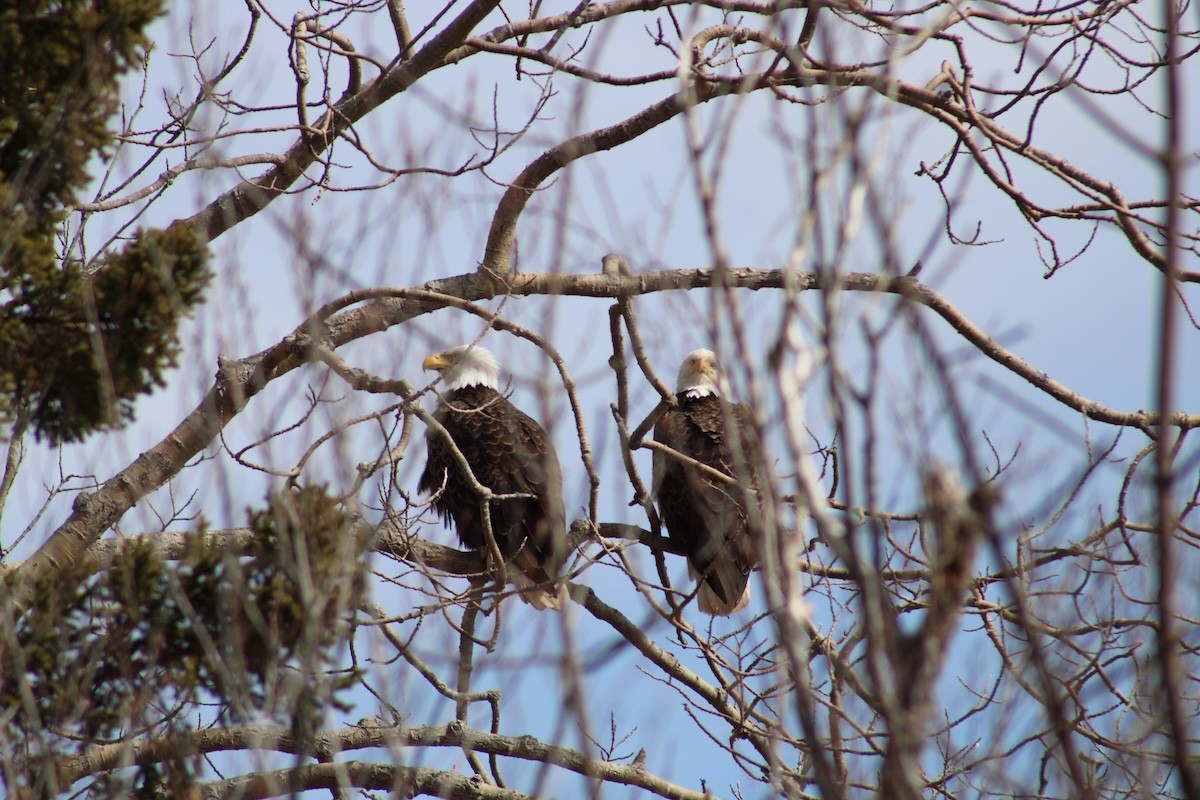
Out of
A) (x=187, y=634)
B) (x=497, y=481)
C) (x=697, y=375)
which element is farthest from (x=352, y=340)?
(x=697, y=375)

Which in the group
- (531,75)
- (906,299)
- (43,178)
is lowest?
(906,299)

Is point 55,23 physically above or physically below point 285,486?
above

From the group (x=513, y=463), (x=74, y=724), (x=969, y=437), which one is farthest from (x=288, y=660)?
(x=513, y=463)

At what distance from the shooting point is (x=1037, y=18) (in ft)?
14.9

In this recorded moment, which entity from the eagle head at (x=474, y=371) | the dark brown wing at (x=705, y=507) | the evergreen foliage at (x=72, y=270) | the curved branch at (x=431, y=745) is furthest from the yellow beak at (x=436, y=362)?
the evergreen foliage at (x=72, y=270)

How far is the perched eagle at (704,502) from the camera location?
18.5 ft

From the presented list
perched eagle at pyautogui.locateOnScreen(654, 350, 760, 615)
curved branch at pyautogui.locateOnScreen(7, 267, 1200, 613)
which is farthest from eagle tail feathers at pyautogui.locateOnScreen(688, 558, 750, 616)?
curved branch at pyautogui.locateOnScreen(7, 267, 1200, 613)

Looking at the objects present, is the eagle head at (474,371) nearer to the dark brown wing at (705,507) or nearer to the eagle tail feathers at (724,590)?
the dark brown wing at (705,507)

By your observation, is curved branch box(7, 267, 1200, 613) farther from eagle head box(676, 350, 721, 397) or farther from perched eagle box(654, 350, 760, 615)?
eagle head box(676, 350, 721, 397)

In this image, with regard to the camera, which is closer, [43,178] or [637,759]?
[43,178]

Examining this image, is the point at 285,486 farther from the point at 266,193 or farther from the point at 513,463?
the point at 513,463

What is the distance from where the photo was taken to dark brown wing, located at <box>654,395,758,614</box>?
5715 millimetres

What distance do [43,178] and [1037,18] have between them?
137 inches

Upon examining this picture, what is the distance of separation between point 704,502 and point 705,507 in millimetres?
62
